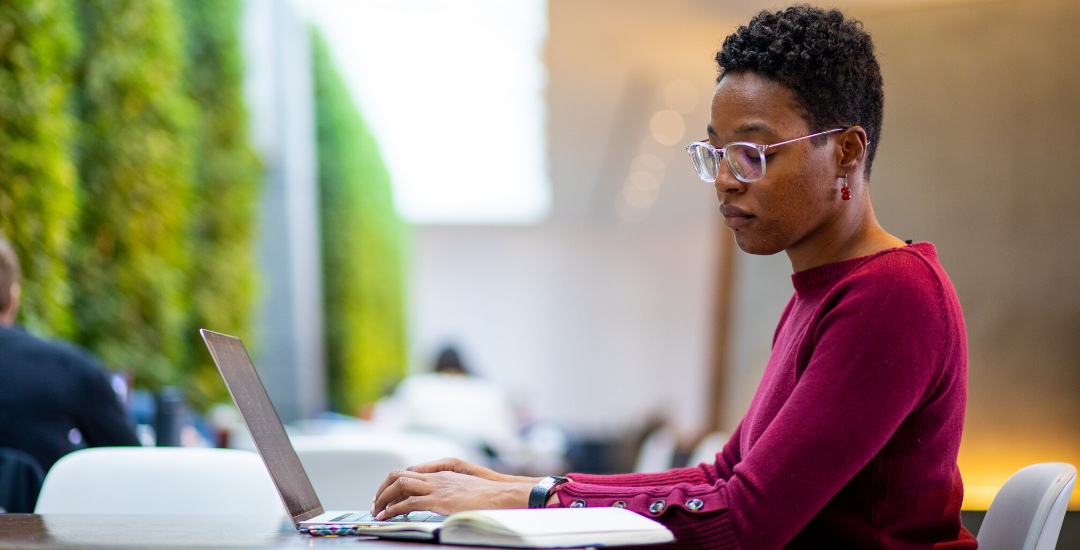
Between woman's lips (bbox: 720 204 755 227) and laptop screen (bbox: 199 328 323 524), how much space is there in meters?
0.69

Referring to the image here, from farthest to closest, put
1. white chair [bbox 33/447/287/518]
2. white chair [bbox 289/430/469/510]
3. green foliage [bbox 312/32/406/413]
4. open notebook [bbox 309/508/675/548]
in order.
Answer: green foliage [bbox 312/32/406/413] → white chair [bbox 289/430/469/510] → white chair [bbox 33/447/287/518] → open notebook [bbox 309/508/675/548]

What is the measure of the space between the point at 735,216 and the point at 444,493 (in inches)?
21.1

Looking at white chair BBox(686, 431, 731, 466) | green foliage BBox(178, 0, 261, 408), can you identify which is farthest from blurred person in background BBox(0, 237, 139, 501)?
green foliage BBox(178, 0, 261, 408)

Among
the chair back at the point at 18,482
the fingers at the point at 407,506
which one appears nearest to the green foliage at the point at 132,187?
the chair back at the point at 18,482

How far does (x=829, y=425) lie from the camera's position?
1.01m

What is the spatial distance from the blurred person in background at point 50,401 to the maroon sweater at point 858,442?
169cm

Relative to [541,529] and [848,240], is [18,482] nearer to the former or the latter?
[541,529]

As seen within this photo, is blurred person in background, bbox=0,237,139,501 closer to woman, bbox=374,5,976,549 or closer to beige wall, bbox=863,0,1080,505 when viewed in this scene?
woman, bbox=374,5,976,549

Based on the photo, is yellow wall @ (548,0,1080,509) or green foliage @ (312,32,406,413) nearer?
yellow wall @ (548,0,1080,509)

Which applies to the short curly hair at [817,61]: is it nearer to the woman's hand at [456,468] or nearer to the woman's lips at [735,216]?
the woman's lips at [735,216]

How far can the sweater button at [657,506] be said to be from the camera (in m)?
1.05

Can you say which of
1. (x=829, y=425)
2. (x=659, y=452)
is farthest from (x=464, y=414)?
(x=829, y=425)

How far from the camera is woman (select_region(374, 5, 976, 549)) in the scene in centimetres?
102

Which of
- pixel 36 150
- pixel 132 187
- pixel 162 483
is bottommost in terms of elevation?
pixel 162 483
